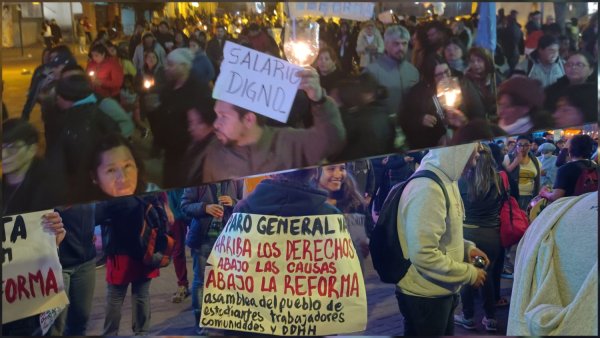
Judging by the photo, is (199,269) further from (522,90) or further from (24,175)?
A: (522,90)

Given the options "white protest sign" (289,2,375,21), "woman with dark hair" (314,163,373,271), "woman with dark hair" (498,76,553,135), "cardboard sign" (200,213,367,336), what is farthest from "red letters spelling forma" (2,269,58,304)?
"woman with dark hair" (498,76,553,135)

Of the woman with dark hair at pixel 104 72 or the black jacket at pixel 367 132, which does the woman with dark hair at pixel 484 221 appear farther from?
the woman with dark hair at pixel 104 72

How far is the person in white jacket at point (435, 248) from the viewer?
246cm

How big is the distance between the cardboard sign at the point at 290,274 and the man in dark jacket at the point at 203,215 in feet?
0.08

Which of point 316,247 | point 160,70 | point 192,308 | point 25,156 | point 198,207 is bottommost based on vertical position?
point 192,308

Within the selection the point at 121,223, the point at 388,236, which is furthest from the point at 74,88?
the point at 388,236

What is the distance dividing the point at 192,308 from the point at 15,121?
882 millimetres

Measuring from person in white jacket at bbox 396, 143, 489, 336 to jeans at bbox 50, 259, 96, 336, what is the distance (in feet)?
3.59

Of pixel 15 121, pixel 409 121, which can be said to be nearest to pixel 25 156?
pixel 15 121

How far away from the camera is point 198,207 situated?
8.10 feet

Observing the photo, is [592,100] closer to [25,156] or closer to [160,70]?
[160,70]

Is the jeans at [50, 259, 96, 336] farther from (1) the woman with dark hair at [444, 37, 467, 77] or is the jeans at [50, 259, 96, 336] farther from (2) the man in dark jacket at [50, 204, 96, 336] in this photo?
(1) the woman with dark hair at [444, 37, 467, 77]

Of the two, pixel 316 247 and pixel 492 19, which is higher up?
pixel 492 19

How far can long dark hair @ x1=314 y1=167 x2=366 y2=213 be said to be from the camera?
2.45 m
